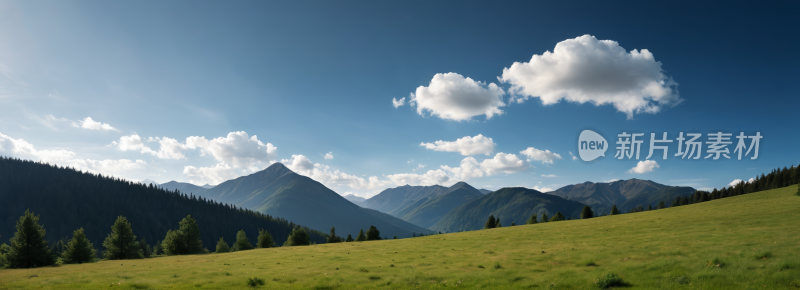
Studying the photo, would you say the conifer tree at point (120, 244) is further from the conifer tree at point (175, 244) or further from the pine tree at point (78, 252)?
the conifer tree at point (175, 244)

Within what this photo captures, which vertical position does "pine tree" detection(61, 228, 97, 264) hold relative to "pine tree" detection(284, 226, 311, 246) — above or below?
above

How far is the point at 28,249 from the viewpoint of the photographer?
49000 millimetres

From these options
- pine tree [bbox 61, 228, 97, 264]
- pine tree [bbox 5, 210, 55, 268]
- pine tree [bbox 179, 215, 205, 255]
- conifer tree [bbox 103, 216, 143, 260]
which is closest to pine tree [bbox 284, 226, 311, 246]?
pine tree [bbox 179, 215, 205, 255]

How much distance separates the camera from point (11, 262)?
48.4 meters

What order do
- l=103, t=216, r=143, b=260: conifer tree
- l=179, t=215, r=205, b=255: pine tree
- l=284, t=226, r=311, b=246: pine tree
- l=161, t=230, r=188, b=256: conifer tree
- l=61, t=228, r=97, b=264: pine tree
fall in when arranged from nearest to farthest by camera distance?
l=61, t=228, r=97, b=264: pine tree, l=103, t=216, r=143, b=260: conifer tree, l=161, t=230, r=188, b=256: conifer tree, l=179, t=215, r=205, b=255: pine tree, l=284, t=226, r=311, b=246: pine tree

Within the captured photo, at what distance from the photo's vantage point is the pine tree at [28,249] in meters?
48.1

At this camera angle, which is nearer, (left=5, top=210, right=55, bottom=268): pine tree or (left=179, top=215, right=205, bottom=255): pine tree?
(left=5, top=210, right=55, bottom=268): pine tree

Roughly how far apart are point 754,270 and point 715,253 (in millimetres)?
6104

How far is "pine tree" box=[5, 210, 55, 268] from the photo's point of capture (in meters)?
48.1

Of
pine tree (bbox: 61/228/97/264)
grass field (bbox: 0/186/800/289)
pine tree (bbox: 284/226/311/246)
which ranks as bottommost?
pine tree (bbox: 284/226/311/246)

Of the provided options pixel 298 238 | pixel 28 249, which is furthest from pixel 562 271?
pixel 298 238

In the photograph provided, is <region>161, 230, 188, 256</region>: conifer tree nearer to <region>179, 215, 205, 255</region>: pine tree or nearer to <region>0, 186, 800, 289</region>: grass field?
<region>179, 215, 205, 255</region>: pine tree

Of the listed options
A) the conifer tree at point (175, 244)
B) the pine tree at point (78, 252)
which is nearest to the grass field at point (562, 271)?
the pine tree at point (78, 252)

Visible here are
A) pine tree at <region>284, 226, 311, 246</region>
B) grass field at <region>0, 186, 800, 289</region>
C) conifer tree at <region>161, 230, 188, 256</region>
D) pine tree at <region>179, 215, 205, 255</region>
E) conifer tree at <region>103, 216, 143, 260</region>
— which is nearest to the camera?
grass field at <region>0, 186, 800, 289</region>
